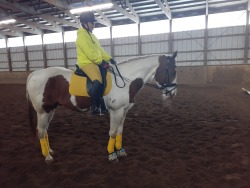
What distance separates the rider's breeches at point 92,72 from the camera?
11.0 feet

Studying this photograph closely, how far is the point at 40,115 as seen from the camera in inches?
146

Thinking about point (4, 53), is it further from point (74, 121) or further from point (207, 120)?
point (207, 120)

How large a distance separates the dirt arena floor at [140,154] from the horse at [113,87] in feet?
1.36

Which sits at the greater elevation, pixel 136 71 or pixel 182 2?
pixel 182 2

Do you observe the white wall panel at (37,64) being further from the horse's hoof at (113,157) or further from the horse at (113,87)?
the horse's hoof at (113,157)

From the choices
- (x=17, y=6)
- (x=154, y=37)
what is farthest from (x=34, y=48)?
(x=154, y=37)

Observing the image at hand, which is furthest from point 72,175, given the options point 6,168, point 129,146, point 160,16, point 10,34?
point 10,34

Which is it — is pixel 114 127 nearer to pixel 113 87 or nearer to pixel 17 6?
pixel 113 87

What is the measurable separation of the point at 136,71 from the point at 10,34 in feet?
86.4

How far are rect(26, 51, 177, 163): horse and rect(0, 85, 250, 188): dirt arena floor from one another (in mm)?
414

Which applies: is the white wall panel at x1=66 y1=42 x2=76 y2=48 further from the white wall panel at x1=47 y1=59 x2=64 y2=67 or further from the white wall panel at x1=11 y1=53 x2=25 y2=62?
the white wall panel at x1=11 y1=53 x2=25 y2=62

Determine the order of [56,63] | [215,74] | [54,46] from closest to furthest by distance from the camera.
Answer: [215,74] < [54,46] < [56,63]

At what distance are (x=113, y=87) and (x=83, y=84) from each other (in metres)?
0.53

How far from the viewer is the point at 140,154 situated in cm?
389
